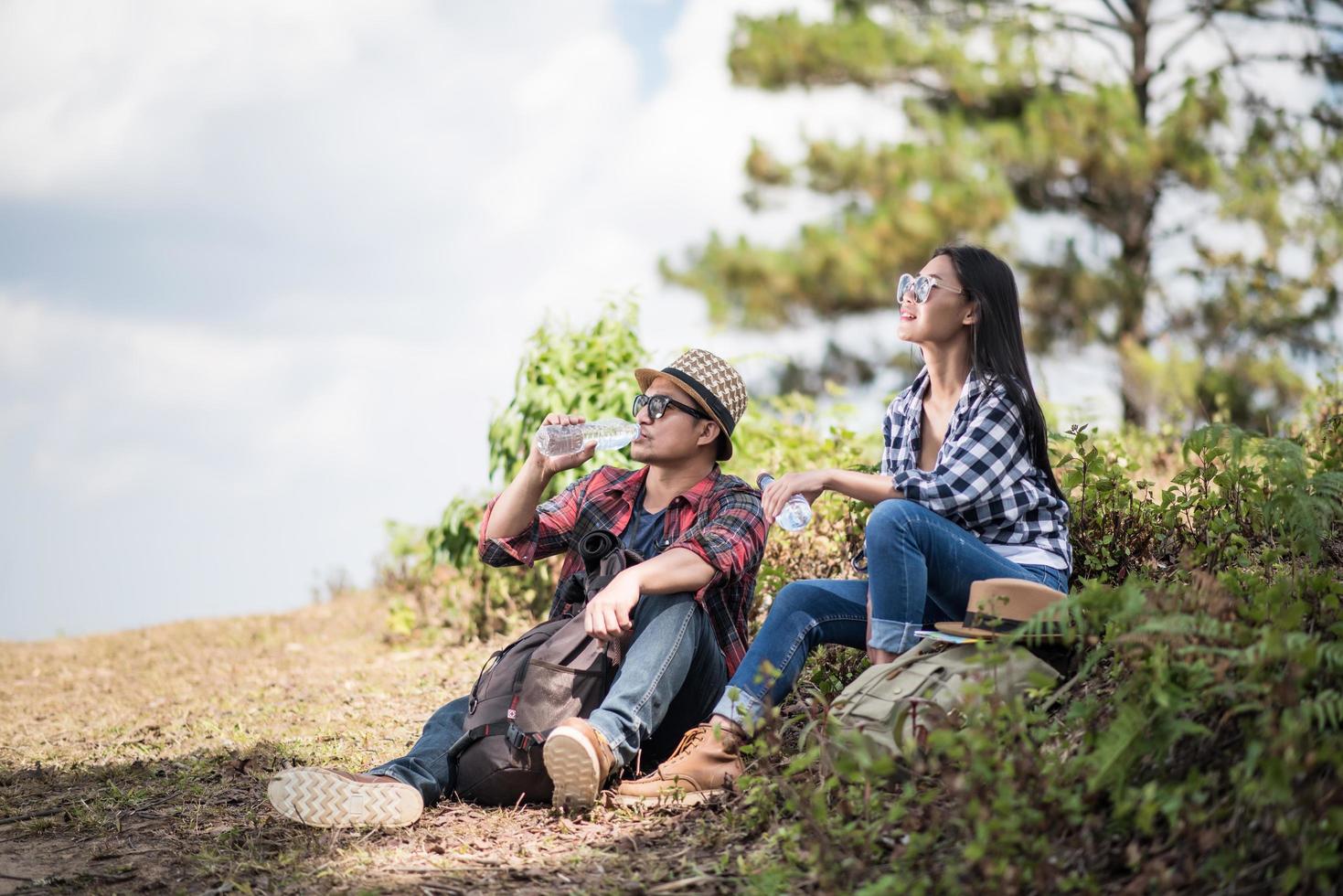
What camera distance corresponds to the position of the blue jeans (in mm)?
3490

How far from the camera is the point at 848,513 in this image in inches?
225

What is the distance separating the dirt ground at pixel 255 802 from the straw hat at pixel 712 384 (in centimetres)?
129

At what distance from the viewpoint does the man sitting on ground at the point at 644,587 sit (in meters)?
3.67

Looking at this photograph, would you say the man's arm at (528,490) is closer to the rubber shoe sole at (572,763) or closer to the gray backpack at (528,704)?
the gray backpack at (528,704)

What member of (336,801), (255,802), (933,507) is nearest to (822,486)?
(933,507)

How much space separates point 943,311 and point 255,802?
9.32 ft

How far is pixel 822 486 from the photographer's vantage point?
3570 mm

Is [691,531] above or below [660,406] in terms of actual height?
below

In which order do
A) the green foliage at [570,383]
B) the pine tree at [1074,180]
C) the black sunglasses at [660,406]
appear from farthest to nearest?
the pine tree at [1074,180], the green foliage at [570,383], the black sunglasses at [660,406]

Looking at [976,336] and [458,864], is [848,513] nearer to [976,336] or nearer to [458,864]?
[976,336]

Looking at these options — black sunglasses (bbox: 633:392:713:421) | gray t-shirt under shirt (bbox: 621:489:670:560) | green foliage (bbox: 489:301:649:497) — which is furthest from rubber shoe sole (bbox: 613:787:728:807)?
green foliage (bbox: 489:301:649:497)

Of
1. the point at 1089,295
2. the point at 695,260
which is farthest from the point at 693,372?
the point at 695,260

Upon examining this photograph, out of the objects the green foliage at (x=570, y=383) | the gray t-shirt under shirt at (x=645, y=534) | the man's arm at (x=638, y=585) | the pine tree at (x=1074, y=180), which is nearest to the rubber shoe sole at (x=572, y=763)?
the man's arm at (x=638, y=585)

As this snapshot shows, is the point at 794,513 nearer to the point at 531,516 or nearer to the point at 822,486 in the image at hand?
the point at 822,486
